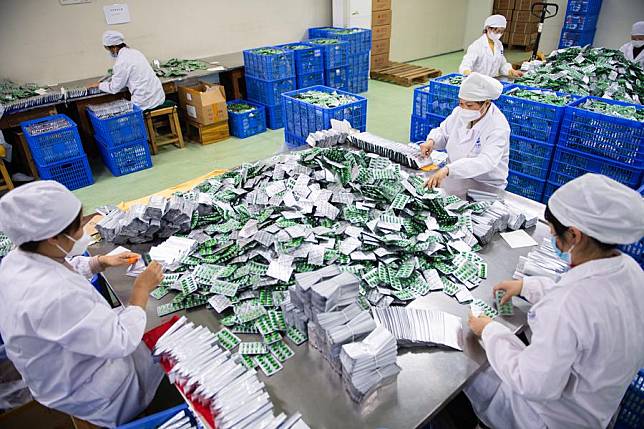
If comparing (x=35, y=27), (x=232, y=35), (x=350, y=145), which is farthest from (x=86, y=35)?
(x=350, y=145)

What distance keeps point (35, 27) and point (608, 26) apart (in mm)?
10979

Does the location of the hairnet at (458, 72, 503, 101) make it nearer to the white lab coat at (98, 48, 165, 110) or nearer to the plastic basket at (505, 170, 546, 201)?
the plastic basket at (505, 170, 546, 201)

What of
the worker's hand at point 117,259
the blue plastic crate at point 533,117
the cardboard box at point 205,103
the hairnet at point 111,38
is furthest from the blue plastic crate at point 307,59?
the worker's hand at point 117,259

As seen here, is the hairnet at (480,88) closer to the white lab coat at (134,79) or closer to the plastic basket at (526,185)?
the plastic basket at (526,185)

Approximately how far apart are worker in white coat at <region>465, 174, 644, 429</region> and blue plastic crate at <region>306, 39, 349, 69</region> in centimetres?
660

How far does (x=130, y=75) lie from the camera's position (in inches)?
223

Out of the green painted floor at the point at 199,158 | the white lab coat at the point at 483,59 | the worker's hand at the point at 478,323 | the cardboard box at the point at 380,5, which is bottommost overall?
the green painted floor at the point at 199,158

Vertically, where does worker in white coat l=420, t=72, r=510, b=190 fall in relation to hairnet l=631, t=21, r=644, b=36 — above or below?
below

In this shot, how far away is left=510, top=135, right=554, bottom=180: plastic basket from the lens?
164 inches

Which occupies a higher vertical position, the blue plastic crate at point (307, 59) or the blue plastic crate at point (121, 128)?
the blue plastic crate at point (307, 59)

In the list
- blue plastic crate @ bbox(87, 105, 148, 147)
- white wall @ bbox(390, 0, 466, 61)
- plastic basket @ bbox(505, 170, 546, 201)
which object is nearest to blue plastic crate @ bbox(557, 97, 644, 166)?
plastic basket @ bbox(505, 170, 546, 201)

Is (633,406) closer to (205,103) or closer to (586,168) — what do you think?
(586,168)

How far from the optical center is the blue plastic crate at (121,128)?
17.6 ft

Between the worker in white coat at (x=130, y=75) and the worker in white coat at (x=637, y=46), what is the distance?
727 centimetres
